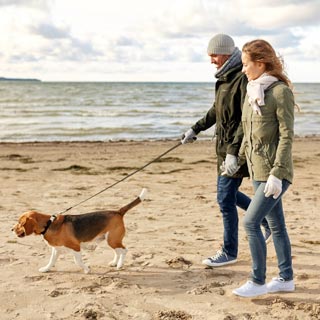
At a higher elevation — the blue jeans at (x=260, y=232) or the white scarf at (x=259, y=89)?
the white scarf at (x=259, y=89)

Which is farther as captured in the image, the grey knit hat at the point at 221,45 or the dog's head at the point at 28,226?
the dog's head at the point at 28,226

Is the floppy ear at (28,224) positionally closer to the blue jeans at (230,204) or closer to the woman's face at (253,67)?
the blue jeans at (230,204)

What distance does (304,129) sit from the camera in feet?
77.6

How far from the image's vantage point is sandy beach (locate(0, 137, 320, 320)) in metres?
4.39

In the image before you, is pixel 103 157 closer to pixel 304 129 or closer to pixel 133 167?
pixel 133 167

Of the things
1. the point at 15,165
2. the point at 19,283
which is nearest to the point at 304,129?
the point at 15,165

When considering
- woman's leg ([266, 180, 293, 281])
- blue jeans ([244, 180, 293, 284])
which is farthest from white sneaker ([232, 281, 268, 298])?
woman's leg ([266, 180, 293, 281])

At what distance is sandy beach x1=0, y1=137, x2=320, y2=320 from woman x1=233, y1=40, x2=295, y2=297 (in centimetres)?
73

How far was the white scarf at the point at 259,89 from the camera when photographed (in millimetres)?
4004

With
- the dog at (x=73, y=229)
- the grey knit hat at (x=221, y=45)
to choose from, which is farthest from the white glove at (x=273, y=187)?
the dog at (x=73, y=229)

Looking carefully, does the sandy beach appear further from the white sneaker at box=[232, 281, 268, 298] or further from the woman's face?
the woman's face

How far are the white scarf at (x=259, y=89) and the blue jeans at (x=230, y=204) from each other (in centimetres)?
118

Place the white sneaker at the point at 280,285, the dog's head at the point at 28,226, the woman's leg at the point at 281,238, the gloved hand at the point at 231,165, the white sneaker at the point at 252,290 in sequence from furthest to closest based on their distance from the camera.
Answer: the dog's head at the point at 28,226
the gloved hand at the point at 231,165
the white sneaker at the point at 280,285
the white sneaker at the point at 252,290
the woman's leg at the point at 281,238

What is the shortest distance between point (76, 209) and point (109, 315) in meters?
3.75
